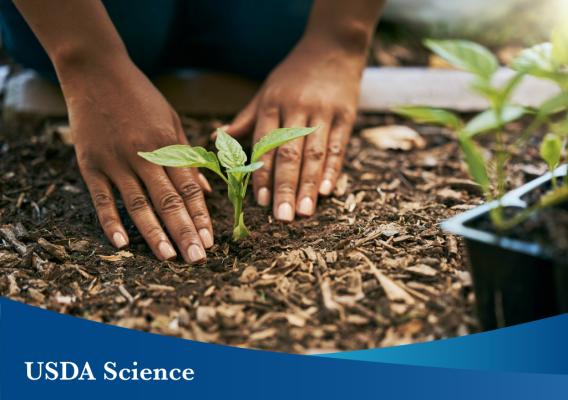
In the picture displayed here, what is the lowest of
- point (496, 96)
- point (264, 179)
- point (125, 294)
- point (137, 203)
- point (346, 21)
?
point (125, 294)

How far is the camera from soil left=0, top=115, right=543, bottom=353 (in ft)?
3.03

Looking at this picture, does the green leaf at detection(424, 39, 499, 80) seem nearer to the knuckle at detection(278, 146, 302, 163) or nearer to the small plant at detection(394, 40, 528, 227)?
the small plant at detection(394, 40, 528, 227)

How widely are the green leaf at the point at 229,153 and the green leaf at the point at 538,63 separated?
0.45m

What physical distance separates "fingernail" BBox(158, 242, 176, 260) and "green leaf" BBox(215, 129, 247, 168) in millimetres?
185

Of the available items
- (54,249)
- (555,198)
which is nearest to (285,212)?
(54,249)

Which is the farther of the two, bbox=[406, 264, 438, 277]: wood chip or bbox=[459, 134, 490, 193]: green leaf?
bbox=[406, 264, 438, 277]: wood chip

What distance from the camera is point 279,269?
42.2 inches

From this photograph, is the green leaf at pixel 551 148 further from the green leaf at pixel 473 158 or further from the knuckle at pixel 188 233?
the knuckle at pixel 188 233

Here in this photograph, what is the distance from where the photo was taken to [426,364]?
842 mm

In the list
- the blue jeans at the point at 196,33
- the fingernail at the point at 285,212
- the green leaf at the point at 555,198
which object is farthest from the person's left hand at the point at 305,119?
the green leaf at the point at 555,198

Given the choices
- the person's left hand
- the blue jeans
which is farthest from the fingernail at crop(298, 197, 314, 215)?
the blue jeans

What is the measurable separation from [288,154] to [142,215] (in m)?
0.32

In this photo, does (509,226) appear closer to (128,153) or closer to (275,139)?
(275,139)

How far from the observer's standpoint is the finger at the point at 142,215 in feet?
3.75
